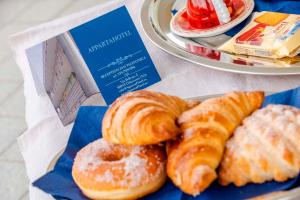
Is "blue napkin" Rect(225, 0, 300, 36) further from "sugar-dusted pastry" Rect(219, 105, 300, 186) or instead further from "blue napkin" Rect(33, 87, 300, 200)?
"sugar-dusted pastry" Rect(219, 105, 300, 186)

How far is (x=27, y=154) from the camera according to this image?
2.44ft

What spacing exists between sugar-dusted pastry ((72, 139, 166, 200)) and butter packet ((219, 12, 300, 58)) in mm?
276

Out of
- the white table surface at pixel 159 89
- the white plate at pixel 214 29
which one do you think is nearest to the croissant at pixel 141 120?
the white table surface at pixel 159 89

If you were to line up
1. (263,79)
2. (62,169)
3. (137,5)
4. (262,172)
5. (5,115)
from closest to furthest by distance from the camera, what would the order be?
1. (262,172)
2. (62,169)
3. (263,79)
4. (137,5)
5. (5,115)

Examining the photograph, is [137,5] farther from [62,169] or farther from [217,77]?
[62,169]

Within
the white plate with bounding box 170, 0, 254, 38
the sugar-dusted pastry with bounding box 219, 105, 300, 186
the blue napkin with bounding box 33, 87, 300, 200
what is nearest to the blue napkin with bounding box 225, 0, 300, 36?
the white plate with bounding box 170, 0, 254, 38

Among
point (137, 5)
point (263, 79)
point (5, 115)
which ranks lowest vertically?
point (5, 115)

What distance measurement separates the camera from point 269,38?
726mm

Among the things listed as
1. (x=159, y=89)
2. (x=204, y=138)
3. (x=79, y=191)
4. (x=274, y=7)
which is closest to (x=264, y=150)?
(x=204, y=138)

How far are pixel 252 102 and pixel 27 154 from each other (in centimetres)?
38

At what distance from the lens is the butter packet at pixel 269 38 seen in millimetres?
708

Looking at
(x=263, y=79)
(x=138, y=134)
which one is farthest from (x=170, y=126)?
(x=263, y=79)

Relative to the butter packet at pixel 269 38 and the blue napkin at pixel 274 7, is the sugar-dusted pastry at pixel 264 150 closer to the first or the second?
the butter packet at pixel 269 38

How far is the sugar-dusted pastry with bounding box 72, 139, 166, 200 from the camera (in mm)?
507
